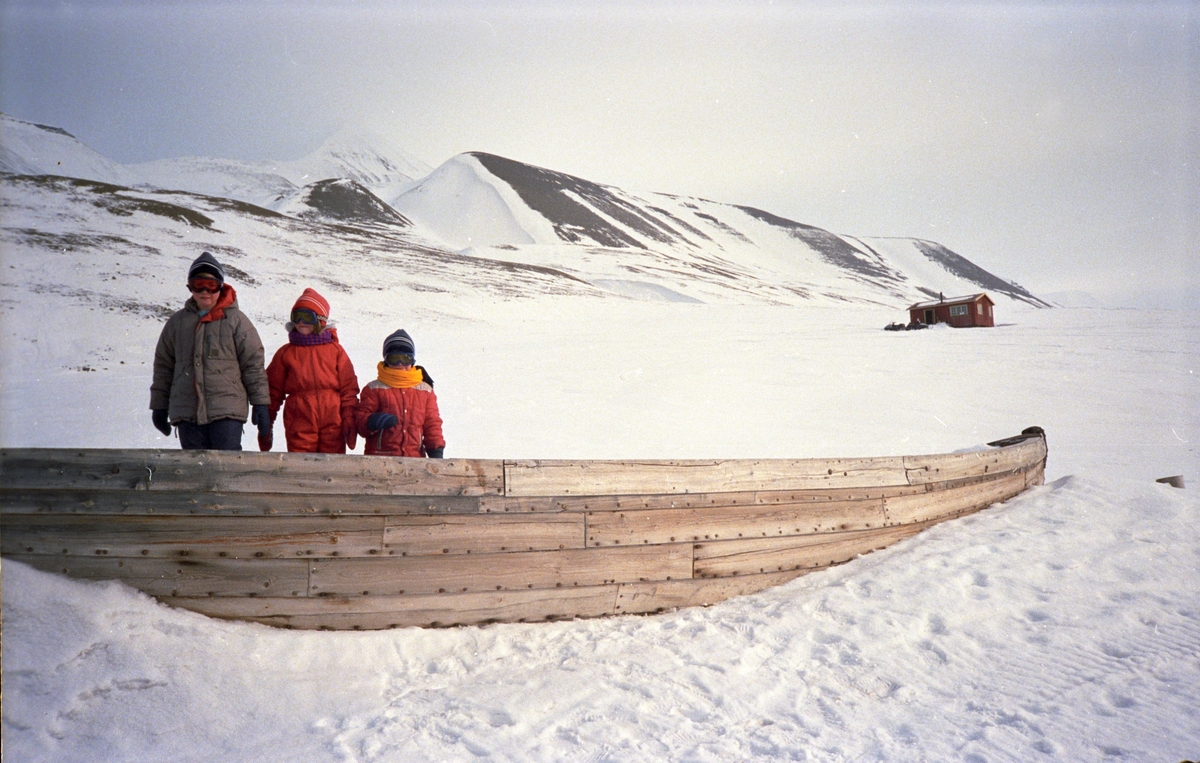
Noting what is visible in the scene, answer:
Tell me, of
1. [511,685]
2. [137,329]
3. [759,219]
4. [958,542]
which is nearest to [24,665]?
[511,685]

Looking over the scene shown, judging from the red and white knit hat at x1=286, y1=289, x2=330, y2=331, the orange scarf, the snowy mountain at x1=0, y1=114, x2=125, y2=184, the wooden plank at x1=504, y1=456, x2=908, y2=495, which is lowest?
the wooden plank at x1=504, y1=456, x2=908, y2=495

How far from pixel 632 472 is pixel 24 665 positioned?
2.99 meters

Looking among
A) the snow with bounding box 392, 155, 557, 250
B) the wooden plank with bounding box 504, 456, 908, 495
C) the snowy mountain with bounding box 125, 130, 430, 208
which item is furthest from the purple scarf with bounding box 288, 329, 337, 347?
the snow with bounding box 392, 155, 557, 250

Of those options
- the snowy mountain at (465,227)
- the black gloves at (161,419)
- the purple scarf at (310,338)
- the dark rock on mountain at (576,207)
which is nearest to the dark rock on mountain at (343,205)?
the snowy mountain at (465,227)

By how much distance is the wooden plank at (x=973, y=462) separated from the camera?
5.40 metres

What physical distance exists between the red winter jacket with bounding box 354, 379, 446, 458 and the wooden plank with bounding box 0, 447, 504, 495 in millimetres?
641

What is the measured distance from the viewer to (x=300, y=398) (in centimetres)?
425

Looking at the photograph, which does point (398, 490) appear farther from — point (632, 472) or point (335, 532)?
point (632, 472)

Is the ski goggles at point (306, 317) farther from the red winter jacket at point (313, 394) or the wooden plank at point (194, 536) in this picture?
the wooden plank at point (194, 536)

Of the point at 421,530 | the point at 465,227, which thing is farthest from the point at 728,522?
the point at 465,227

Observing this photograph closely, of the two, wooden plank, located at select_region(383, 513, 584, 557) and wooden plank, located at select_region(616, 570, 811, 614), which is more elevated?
wooden plank, located at select_region(383, 513, 584, 557)

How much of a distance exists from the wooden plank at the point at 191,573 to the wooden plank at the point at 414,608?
54 mm

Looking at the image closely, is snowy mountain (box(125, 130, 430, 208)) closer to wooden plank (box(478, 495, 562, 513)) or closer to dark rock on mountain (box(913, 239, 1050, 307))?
wooden plank (box(478, 495, 562, 513))

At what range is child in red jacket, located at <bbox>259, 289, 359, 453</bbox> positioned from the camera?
4234 millimetres
